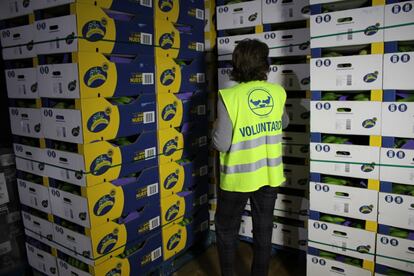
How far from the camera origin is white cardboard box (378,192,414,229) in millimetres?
1945

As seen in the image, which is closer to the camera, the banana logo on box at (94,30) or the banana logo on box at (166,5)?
the banana logo on box at (94,30)

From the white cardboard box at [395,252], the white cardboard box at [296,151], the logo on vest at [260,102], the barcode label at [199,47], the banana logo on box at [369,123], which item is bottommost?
the white cardboard box at [395,252]

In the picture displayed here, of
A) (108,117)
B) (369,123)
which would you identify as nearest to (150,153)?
(108,117)

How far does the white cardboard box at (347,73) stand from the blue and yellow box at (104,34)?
41.1 inches

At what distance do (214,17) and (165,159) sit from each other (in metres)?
1.27

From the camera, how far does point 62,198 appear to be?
2.17m

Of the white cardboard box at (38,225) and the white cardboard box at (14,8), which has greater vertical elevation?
the white cardboard box at (14,8)

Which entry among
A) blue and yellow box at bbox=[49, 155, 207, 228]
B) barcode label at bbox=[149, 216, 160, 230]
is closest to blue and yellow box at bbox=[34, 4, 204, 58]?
blue and yellow box at bbox=[49, 155, 207, 228]

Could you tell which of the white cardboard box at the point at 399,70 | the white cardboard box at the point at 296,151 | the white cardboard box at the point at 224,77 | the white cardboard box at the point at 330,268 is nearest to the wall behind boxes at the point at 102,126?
the white cardboard box at the point at 224,77

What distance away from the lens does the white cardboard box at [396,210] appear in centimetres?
195

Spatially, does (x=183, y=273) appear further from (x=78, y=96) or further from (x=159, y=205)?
(x=78, y=96)

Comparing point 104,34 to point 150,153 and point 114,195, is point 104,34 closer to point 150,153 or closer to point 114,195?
point 150,153

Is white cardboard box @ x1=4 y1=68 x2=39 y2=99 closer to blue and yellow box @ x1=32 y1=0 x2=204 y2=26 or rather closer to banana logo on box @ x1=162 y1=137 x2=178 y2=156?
blue and yellow box @ x1=32 y1=0 x2=204 y2=26

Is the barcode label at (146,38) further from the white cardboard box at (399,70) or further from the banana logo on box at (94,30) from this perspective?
the white cardboard box at (399,70)
